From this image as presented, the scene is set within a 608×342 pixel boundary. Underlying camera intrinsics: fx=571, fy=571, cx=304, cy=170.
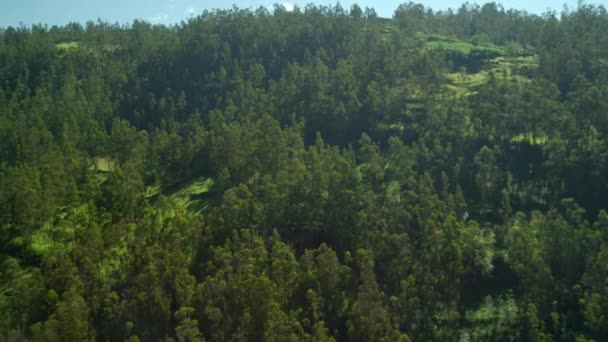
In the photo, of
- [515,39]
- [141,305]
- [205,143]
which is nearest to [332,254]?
[141,305]

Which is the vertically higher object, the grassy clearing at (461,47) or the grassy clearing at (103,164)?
the grassy clearing at (461,47)

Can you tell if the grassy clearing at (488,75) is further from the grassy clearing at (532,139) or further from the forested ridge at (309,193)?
the grassy clearing at (532,139)

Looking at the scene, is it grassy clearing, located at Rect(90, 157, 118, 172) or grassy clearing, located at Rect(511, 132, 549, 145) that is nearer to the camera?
grassy clearing, located at Rect(511, 132, 549, 145)

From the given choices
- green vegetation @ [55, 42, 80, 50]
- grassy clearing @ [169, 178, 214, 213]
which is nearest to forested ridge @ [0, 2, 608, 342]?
grassy clearing @ [169, 178, 214, 213]

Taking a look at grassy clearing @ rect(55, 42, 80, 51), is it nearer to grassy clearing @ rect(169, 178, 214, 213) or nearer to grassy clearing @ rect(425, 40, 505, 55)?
grassy clearing @ rect(169, 178, 214, 213)

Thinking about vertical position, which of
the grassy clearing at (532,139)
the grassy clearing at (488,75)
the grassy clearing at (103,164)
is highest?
the grassy clearing at (488,75)

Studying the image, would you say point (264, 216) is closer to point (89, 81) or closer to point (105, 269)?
point (105, 269)

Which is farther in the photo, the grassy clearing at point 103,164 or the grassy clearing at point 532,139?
the grassy clearing at point 103,164

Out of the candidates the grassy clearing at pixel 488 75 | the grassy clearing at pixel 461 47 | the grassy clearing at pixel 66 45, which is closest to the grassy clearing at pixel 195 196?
the grassy clearing at pixel 488 75
